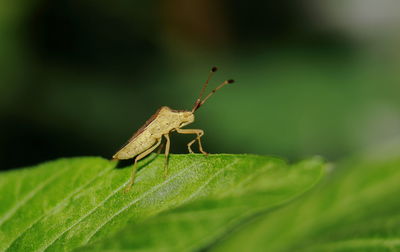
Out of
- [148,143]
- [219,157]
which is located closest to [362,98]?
[148,143]

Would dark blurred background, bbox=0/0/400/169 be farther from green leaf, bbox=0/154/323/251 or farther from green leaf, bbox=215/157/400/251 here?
green leaf, bbox=215/157/400/251

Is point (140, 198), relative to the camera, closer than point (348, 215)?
No

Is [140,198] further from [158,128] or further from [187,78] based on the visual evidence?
[187,78]

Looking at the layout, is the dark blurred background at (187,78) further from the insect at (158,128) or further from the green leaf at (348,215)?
the green leaf at (348,215)

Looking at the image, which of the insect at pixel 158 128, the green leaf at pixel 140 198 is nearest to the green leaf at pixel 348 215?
the green leaf at pixel 140 198

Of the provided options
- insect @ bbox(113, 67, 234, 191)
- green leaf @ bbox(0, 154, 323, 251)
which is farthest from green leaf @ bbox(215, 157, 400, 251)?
insect @ bbox(113, 67, 234, 191)

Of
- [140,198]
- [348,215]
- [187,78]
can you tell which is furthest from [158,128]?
[187,78]
